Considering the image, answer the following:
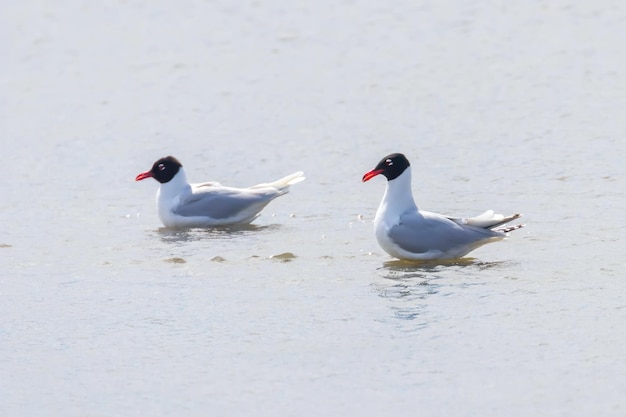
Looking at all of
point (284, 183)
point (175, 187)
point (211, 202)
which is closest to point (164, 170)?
point (175, 187)

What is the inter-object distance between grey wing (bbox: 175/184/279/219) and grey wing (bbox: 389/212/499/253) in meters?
2.34

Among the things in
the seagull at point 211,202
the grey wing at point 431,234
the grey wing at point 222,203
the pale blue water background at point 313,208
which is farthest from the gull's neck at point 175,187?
the grey wing at point 431,234

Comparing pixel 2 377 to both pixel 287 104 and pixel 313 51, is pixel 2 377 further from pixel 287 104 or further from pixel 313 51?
pixel 313 51

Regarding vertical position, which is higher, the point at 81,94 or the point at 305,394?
the point at 81,94

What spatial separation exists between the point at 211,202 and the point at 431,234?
9.61ft

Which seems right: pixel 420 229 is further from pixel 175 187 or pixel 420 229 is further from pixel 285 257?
pixel 175 187

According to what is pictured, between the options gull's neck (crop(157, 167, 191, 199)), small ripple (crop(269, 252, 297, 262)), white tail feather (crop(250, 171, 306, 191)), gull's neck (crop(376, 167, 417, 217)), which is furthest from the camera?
white tail feather (crop(250, 171, 306, 191))

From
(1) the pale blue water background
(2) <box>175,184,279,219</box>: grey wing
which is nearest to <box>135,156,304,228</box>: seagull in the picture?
(2) <box>175,184,279,219</box>: grey wing

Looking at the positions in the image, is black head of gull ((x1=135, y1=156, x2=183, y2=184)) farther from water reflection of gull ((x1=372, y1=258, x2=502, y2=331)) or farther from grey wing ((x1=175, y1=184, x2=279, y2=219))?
water reflection of gull ((x1=372, y1=258, x2=502, y2=331))

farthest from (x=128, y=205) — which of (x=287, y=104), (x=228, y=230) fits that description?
(x=287, y=104)

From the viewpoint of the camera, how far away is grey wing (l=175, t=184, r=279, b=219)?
13734 mm

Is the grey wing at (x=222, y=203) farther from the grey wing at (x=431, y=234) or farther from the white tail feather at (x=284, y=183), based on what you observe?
the grey wing at (x=431, y=234)

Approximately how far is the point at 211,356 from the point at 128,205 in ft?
19.3

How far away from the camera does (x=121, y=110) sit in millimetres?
19344
